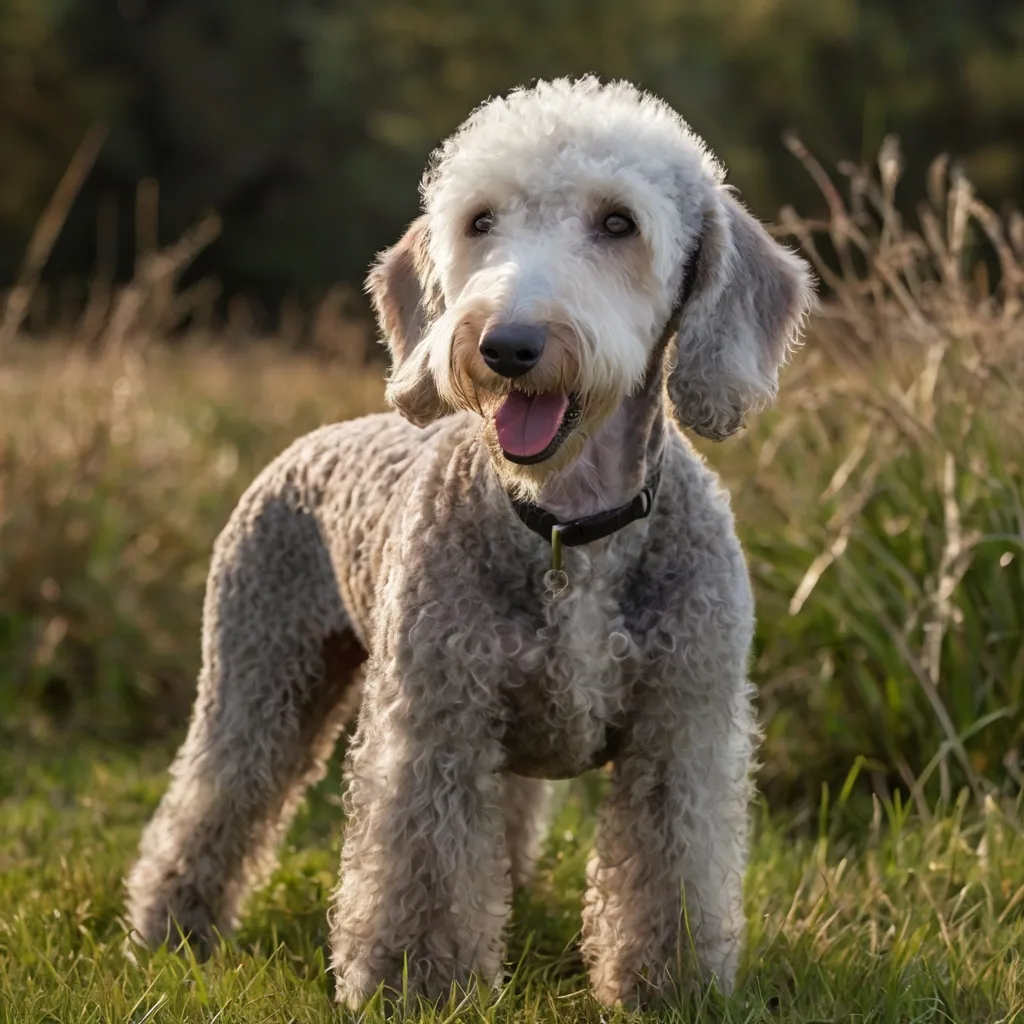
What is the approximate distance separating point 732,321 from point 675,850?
1.10 metres

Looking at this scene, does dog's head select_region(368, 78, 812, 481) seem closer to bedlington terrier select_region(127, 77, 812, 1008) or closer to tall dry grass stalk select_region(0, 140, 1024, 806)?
bedlington terrier select_region(127, 77, 812, 1008)

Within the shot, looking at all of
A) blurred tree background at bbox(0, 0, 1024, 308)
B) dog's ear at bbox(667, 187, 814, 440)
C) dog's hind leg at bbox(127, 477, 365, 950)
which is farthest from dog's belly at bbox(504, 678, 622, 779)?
blurred tree background at bbox(0, 0, 1024, 308)

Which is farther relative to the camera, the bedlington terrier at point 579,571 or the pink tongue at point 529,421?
the bedlington terrier at point 579,571

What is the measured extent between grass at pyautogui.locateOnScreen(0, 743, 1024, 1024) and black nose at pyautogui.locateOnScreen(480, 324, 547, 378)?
48.3 inches

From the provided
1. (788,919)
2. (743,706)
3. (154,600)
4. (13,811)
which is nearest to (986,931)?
(788,919)

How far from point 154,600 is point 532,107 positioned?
12.4 ft

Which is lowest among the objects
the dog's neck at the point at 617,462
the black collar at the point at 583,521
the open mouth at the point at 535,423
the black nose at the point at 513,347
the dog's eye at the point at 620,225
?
the black collar at the point at 583,521

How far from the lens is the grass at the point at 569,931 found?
2.90 meters

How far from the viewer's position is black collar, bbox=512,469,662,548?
113 inches

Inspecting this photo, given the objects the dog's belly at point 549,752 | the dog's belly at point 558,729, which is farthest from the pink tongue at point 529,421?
the dog's belly at point 549,752

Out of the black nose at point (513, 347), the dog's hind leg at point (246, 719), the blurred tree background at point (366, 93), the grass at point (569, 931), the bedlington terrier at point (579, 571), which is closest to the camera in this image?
the black nose at point (513, 347)

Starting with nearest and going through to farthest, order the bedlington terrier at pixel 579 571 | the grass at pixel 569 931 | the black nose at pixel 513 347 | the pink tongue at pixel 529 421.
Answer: the black nose at pixel 513 347 → the pink tongue at pixel 529 421 → the bedlington terrier at pixel 579 571 → the grass at pixel 569 931

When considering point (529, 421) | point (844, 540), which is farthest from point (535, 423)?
point (844, 540)

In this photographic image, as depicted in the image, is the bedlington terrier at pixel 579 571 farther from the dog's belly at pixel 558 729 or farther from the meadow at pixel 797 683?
the meadow at pixel 797 683
